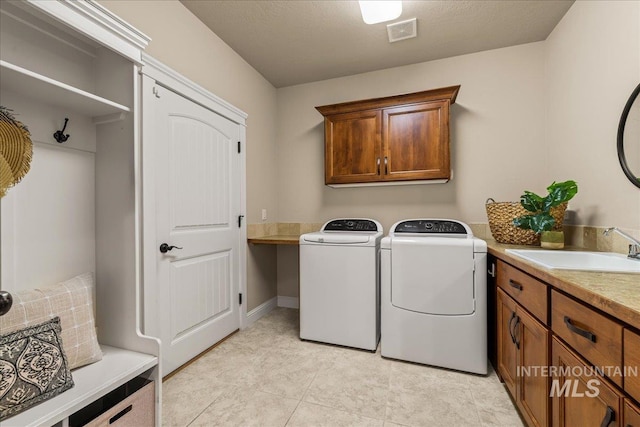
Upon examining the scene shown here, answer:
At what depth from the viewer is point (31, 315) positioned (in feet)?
3.53

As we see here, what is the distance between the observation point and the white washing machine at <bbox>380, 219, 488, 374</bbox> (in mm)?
1884

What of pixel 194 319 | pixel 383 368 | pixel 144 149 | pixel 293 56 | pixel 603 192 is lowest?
pixel 383 368

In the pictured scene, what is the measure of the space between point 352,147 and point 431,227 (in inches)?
41.0

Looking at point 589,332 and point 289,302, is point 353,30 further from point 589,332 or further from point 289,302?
point 289,302

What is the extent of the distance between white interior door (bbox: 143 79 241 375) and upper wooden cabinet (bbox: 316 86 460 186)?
957 mm

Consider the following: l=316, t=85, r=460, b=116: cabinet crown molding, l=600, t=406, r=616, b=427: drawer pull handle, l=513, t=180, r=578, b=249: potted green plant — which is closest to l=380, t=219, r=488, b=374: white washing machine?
l=513, t=180, r=578, b=249: potted green plant

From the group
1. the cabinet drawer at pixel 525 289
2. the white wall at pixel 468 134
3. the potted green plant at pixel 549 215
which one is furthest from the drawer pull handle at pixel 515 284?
the white wall at pixel 468 134

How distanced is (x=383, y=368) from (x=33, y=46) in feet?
8.42

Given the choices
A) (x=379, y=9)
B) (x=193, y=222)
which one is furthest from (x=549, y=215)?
(x=193, y=222)

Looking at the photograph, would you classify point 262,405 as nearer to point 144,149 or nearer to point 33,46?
point 144,149

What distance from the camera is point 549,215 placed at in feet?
6.14

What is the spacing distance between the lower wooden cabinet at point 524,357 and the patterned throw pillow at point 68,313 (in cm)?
188

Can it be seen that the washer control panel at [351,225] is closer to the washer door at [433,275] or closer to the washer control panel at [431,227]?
the washer control panel at [431,227]

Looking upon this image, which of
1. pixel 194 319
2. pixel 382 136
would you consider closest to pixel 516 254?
pixel 382 136
